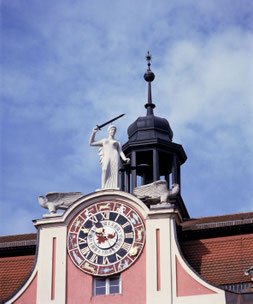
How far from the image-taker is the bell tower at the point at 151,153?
37.5m

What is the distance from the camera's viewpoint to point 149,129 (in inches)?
1529

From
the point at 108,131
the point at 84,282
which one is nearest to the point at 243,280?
the point at 84,282

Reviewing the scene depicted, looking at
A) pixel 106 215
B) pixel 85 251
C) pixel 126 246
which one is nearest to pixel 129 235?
pixel 126 246

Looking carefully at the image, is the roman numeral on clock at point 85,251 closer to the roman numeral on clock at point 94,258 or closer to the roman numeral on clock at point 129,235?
the roman numeral on clock at point 94,258

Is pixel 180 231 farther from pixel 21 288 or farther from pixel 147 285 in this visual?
pixel 21 288

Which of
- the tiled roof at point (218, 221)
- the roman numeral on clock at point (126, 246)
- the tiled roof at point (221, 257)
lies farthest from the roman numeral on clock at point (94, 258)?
the tiled roof at point (218, 221)

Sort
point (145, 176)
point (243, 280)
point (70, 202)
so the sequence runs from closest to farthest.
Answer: point (243, 280) → point (70, 202) → point (145, 176)

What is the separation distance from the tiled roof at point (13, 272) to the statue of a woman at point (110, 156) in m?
3.33

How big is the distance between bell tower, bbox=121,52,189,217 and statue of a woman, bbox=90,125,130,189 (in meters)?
1.75

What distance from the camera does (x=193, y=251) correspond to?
1309 inches

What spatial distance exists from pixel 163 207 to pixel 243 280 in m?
3.22

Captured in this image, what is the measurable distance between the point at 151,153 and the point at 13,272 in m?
6.89

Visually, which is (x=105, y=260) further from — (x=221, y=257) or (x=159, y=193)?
(x=221, y=257)

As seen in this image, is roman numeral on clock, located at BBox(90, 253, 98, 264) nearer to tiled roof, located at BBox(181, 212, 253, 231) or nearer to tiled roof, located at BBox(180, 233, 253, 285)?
tiled roof, located at BBox(180, 233, 253, 285)
